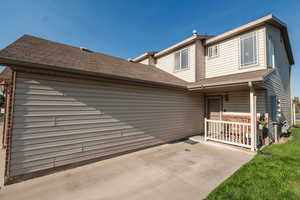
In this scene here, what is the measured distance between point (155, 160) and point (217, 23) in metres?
10.1

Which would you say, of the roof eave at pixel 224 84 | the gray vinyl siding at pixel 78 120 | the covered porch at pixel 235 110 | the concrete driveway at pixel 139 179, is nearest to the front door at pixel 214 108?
the covered porch at pixel 235 110

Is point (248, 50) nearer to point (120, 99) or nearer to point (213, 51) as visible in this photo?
point (213, 51)

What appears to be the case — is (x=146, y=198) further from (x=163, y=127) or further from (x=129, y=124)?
(x=163, y=127)

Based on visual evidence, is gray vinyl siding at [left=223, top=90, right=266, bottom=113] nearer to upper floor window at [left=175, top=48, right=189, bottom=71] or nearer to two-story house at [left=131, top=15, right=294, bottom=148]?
two-story house at [left=131, top=15, right=294, bottom=148]

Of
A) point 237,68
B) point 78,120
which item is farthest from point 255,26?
point 78,120

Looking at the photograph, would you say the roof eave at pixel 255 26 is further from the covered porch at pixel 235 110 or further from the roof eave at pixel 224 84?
the roof eave at pixel 224 84

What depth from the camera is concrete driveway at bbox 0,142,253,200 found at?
257cm

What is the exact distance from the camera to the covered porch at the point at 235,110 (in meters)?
4.92

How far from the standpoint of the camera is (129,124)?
4.91 meters

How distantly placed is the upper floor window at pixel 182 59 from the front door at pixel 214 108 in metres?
2.63

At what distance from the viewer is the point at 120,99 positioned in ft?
15.5

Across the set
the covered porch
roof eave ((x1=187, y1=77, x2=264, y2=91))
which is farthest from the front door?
roof eave ((x1=187, y1=77, x2=264, y2=91))

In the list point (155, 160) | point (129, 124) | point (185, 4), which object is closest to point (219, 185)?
point (155, 160)

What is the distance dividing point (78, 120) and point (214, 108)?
7.25 m
